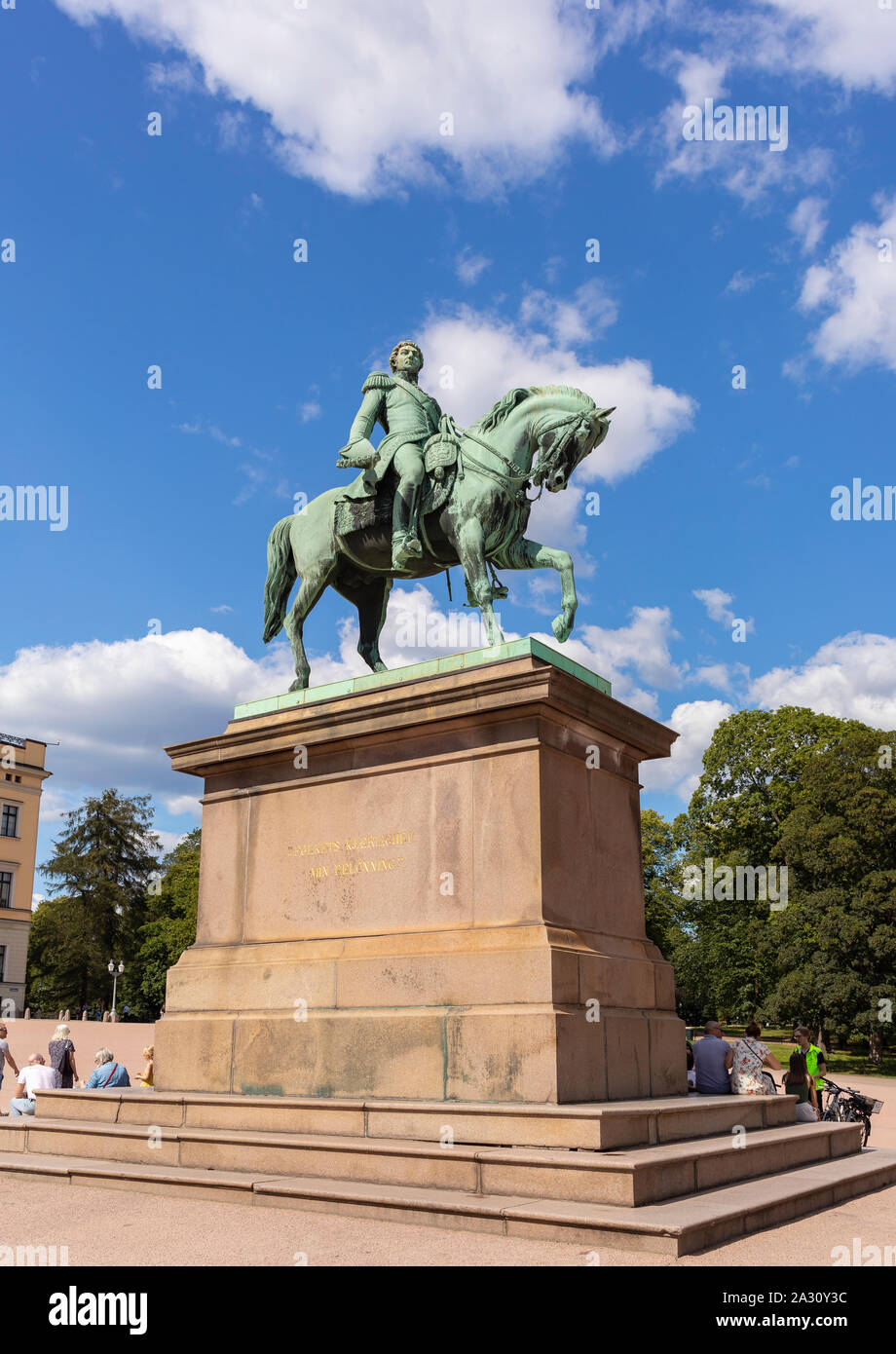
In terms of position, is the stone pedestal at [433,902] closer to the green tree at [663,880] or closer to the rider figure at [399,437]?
the rider figure at [399,437]

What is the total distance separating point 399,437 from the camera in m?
12.7

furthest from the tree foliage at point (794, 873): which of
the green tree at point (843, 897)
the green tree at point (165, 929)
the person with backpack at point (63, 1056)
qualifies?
the person with backpack at point (63, 1056)

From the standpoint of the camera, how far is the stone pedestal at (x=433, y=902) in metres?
9.49

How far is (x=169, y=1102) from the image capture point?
1045 cm

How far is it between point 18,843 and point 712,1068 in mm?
74934

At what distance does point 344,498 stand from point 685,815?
48.6 meters

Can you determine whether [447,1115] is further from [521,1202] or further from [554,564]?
[554,564]

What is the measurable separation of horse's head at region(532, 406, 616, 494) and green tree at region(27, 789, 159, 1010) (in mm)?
73786

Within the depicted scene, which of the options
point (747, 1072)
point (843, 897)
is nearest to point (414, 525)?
point (747, 1072)

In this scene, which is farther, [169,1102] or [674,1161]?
[169,1102]

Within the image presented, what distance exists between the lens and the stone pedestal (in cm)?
949

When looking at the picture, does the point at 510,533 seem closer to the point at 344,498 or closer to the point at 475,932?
the point at 344,498

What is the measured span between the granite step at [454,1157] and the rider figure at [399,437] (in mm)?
5983

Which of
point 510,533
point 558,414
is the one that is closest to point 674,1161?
point 510,533
